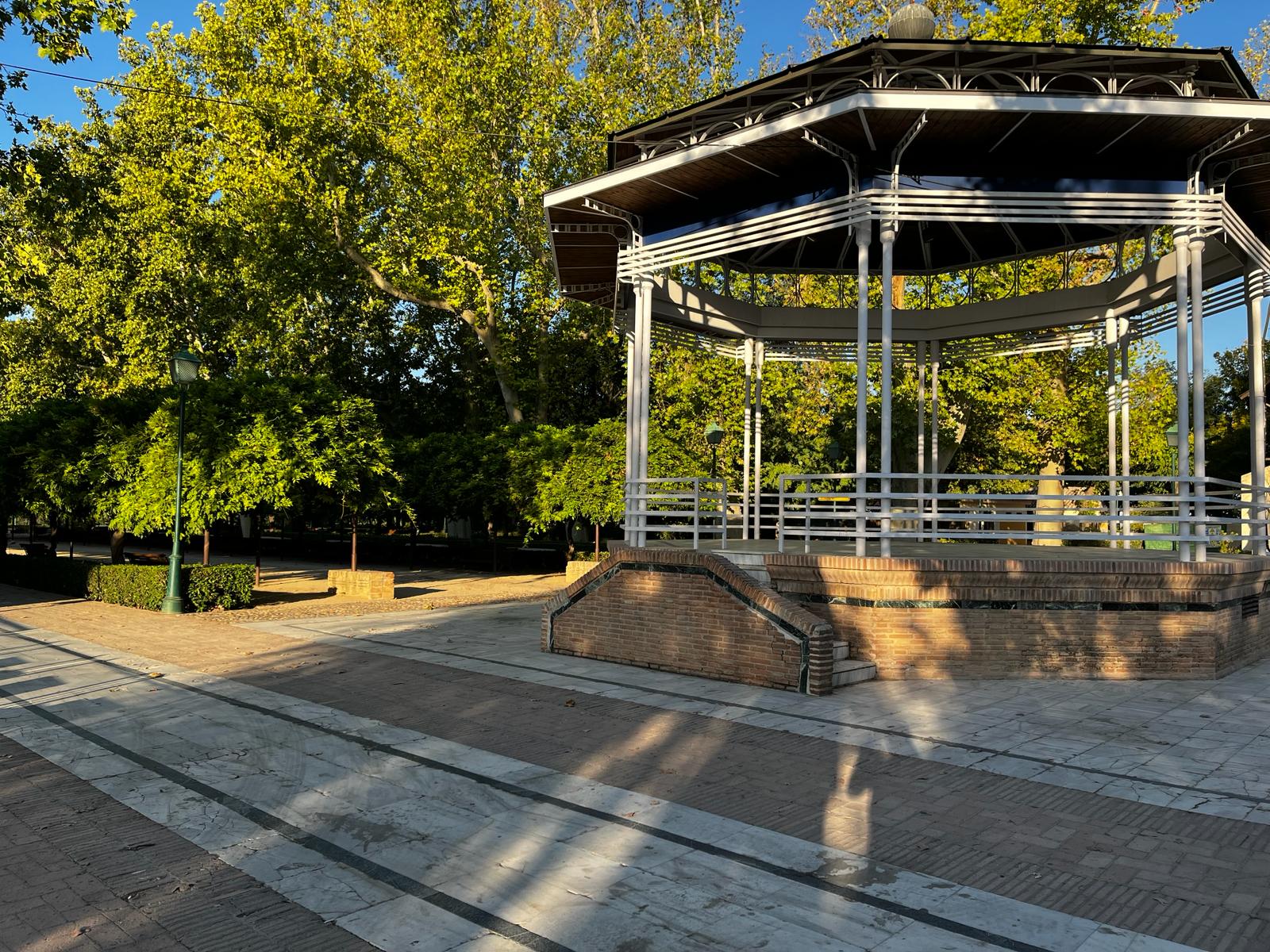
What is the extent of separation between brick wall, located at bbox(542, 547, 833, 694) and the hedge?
851 cm

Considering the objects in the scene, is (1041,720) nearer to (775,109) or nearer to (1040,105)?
(1040,105)

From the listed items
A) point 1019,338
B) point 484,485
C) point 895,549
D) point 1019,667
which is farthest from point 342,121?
point 1019,667

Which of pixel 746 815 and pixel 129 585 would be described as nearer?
pixel 746 815

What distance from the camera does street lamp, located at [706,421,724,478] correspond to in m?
21.6

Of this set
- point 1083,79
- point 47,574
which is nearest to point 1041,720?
point 1083,79

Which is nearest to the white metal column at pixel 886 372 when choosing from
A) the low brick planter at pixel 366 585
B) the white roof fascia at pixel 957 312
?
the white roof fascia at pixel 957 312

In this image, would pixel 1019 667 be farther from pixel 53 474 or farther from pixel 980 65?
pixel 53 474

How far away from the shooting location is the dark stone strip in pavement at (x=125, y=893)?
4.24 m

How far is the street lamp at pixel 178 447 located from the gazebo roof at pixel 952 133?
24.9 ft

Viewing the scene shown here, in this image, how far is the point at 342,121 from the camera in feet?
94.5

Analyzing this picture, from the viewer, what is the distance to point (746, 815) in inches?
238

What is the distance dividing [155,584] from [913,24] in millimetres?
16772

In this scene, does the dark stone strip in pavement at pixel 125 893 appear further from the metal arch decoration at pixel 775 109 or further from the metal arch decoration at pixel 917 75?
the metal arch decoration at pixel 917 75

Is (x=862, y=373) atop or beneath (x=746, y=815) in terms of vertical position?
atop
